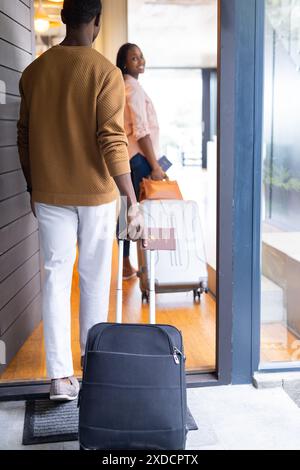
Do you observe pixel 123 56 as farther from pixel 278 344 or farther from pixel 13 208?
pixel 278 344

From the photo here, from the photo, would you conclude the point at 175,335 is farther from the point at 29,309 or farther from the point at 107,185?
the point at 29,309

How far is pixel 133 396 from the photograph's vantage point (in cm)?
183

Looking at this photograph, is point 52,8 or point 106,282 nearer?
point 106,282

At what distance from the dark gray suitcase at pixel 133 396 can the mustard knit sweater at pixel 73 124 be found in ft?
1.92

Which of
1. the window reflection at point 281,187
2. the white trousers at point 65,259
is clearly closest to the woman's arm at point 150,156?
the window reflection at point 281,187

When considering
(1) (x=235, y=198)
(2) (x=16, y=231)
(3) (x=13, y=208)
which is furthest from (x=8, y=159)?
(1) (x=235, y=198)

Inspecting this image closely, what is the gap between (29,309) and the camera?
2.95 metres

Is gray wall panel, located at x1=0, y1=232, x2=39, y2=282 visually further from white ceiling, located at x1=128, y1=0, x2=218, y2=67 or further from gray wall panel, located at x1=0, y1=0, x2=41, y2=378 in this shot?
white ceiling, located at x1=128, y1=0, x2=218, y2=67

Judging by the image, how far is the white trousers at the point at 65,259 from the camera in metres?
2.26

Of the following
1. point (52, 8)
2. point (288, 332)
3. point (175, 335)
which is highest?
point (52, 8)

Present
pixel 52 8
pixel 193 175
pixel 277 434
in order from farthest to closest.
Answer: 1. pixel 193 175
2. pixel 52 8
3. pixel 277 434

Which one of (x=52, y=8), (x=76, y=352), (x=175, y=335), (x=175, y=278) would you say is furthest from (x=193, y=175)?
(x=175, y=335)

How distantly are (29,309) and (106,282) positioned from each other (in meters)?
0.69

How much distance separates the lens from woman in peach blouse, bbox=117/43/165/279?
3420 mm
